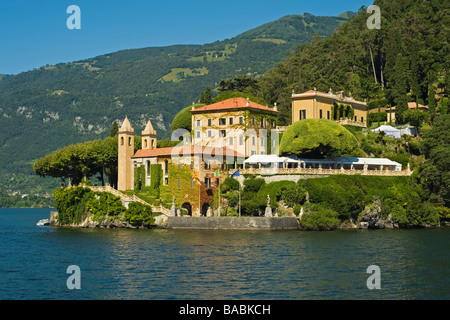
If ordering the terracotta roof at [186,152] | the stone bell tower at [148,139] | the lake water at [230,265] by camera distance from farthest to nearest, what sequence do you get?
the stone bell tower at [148,139] < the terracotta roof at [186,152] < the lake water at [230,265]

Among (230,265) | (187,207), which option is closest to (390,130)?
(187,207)

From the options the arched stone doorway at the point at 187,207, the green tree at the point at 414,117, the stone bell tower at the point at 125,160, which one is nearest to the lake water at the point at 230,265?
the arched stone doorway at the point at 187,207

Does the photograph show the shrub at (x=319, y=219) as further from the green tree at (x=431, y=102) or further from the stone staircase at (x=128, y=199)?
the green tree at (x=431, y=102)

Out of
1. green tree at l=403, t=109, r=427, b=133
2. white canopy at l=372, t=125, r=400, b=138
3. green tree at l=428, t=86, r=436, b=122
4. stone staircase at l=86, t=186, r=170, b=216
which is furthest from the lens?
green tree at l=428, t=86, r=436, b=122

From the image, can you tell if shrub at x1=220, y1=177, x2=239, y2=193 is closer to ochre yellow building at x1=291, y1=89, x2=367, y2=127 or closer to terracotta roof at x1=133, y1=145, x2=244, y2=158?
terracotta roof at x1=133, y1=145, x2=244, y2=158

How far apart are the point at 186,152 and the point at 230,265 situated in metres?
35.3

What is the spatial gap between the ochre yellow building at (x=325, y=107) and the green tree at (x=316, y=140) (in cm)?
1130

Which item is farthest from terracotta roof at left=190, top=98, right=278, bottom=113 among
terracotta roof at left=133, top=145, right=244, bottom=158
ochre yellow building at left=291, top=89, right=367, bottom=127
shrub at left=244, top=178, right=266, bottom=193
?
shrub at left=244, top=178, right=266, bottom=193

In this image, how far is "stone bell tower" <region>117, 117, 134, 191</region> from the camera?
86.1 meters

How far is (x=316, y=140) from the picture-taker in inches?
3017

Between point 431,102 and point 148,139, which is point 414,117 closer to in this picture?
point 431,102

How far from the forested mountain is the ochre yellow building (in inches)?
365

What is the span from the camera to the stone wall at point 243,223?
69.5m
